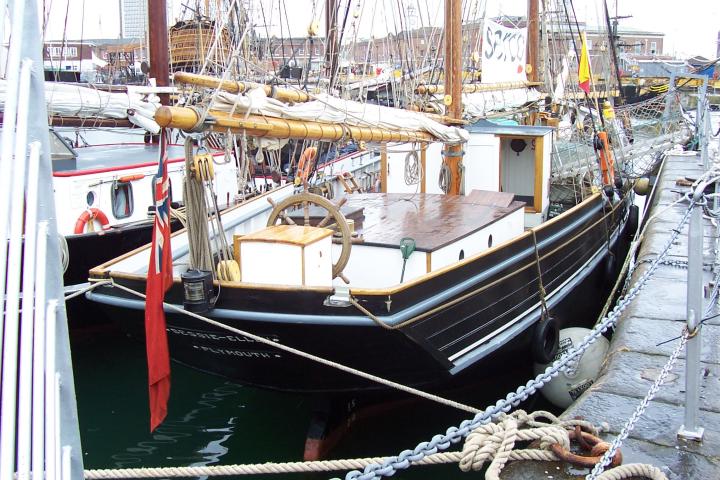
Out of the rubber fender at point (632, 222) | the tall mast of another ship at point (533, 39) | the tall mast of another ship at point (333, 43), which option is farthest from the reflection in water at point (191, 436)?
the tall mast of another ship at point (533, 39)

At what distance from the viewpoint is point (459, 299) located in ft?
23.6

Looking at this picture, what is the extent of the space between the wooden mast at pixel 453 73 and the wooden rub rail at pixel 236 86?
3.53 m

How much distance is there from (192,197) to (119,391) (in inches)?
175

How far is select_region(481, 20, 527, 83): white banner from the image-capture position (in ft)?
46.7

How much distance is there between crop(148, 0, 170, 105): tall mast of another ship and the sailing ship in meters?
5.55

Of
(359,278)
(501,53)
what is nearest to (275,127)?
(359,278)

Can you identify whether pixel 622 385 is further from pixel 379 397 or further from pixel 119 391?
pixel 119 391

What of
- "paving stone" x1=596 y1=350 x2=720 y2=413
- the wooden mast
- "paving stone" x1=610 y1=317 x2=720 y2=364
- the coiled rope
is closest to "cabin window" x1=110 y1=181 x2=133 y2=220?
the wooden mast

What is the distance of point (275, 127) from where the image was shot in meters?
7.01

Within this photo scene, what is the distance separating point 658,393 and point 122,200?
8.56 m

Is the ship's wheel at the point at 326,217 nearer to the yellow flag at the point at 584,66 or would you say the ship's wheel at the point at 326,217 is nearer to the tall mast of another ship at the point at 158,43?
the tall mast of another ship at the point at 158,43

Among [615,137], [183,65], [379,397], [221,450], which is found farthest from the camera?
[183,65]

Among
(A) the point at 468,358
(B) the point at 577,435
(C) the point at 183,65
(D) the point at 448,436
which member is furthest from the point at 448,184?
(C) the point at 183,65

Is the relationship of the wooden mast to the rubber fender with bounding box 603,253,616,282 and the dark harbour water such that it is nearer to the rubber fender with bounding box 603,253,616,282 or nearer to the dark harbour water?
the rubber fender with bounding box 603,253,616,282
